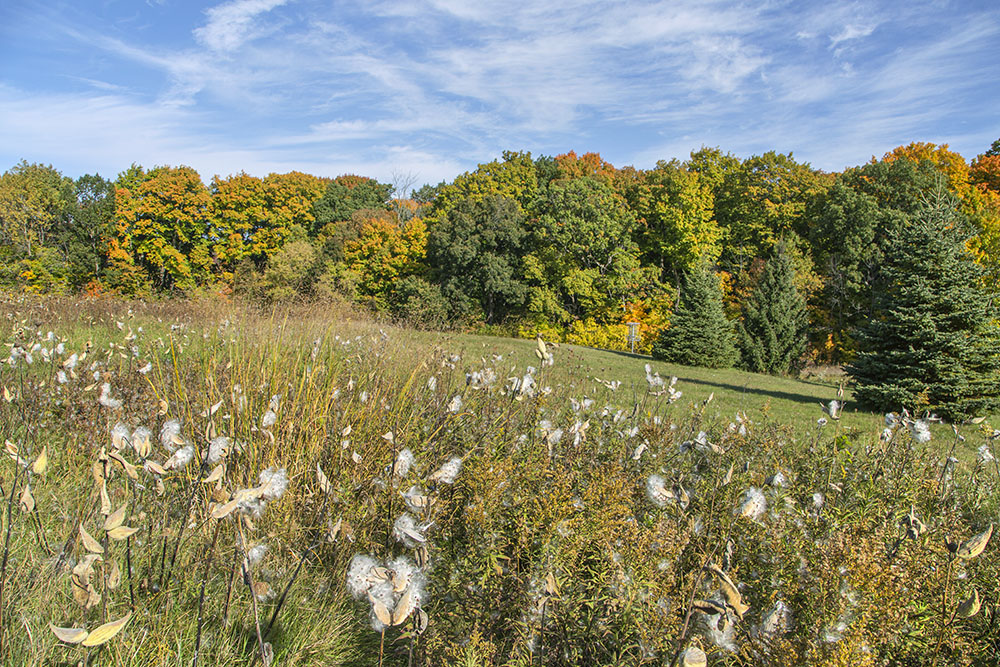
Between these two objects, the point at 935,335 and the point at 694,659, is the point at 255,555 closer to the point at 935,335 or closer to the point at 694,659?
the point at 694,659

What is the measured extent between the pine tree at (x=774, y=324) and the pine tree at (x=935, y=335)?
421 inches

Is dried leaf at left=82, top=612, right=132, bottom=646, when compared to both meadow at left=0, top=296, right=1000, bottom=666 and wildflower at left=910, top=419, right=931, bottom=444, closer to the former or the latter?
meadow at left=0, top=296, right=1000, bottom=666

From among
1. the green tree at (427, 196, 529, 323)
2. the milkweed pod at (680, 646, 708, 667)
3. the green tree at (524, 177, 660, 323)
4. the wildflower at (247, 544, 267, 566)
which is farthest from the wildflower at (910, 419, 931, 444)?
the green tree at (524, 177, 660, 323)

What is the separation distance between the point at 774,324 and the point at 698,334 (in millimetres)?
4870

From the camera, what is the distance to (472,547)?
1.82 metres

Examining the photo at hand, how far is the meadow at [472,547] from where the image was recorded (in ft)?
4.66

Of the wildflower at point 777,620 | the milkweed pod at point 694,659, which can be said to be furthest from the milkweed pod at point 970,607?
the milkweed pod at point 694,659

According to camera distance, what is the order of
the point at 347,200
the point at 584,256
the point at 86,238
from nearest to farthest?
the point at 584,256
the point at 86,238
the point at 347,200

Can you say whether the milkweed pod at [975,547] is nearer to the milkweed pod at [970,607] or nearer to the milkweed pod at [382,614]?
the milkweed pod at [970,607]

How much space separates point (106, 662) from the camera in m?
1.72

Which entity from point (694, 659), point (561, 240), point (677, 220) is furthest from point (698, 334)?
point (694, 659)

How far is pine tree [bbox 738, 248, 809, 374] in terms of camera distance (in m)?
21.8

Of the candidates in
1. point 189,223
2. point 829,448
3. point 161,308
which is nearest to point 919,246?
point 829,448

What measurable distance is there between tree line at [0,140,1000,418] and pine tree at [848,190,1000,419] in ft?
33.4
